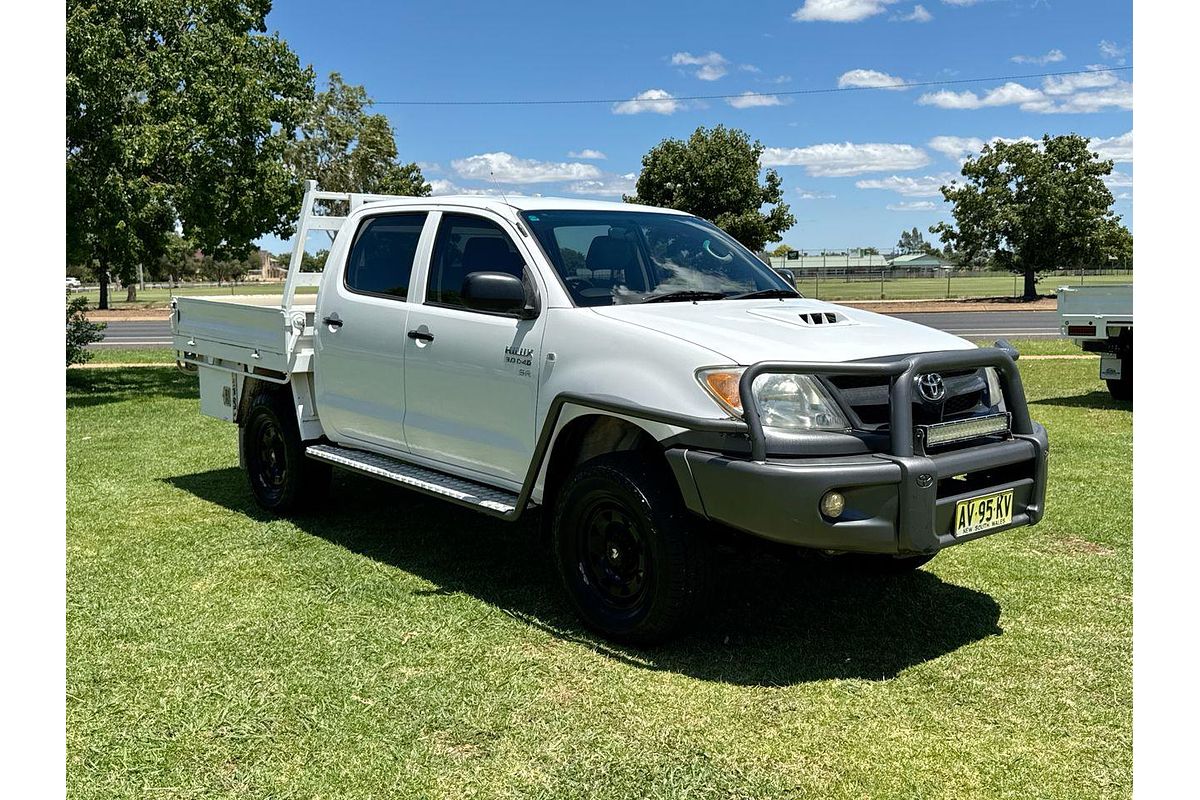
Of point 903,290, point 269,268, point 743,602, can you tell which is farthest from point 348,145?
point 269,268

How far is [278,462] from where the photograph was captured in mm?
7402

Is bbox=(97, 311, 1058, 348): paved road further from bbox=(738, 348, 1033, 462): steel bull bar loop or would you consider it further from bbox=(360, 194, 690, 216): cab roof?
bbox=(738, 348, 1033, 462): steel bull bar loop

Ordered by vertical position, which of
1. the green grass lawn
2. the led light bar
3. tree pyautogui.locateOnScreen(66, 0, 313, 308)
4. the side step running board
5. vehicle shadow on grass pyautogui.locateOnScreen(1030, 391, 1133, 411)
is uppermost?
tree pyautogui.locateOnScreen(66, 0, 313, 308)

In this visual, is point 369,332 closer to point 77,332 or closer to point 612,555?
point 612,555

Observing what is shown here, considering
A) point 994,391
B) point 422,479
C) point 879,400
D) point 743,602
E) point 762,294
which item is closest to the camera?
point 879,400

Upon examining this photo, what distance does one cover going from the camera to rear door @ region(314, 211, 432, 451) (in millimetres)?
6180

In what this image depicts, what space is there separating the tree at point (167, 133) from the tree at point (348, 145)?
34.4 metres

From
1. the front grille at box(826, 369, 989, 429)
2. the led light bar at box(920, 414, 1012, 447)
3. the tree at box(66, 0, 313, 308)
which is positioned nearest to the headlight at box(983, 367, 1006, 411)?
the led light bar at box(920, 414, 1012, 447)

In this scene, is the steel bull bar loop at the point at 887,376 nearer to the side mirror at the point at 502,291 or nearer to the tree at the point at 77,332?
the side mirror at the point at 502,291

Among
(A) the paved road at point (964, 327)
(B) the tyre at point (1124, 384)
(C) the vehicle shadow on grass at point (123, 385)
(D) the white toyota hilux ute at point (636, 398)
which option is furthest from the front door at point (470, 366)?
(A) the paved road at point (964, 327)

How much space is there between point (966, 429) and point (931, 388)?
9.7 inches

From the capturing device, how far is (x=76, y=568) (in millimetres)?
6285

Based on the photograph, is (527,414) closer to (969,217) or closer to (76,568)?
(76,568)

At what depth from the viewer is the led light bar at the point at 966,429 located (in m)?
4.41
